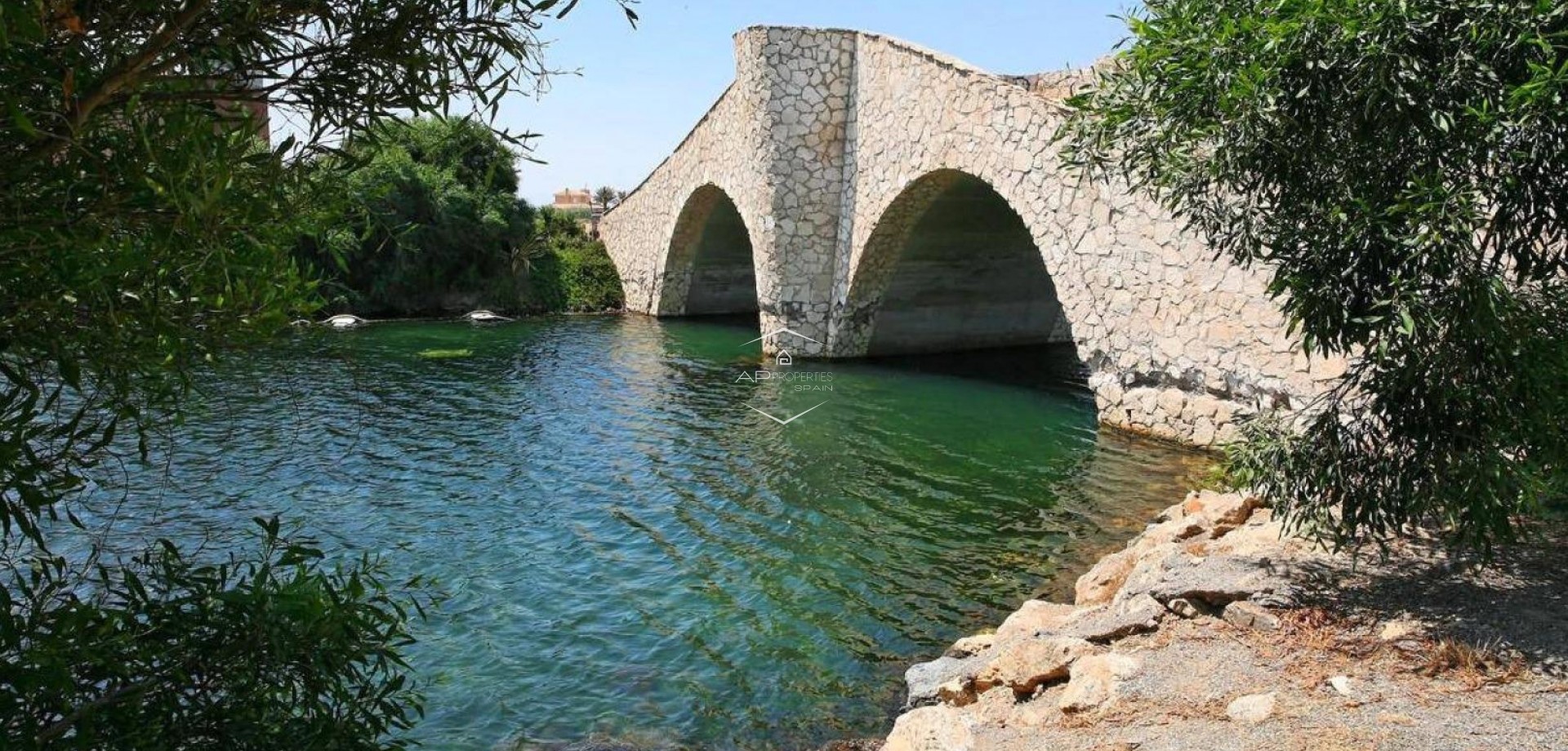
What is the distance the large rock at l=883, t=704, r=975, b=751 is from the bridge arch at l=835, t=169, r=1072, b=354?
11891 millimetres

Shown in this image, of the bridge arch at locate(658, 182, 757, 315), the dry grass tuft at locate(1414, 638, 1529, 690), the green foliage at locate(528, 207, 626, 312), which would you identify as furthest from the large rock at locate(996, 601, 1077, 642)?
the green foliage at locate(528, 207, 626, 312)

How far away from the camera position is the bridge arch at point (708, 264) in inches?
1040

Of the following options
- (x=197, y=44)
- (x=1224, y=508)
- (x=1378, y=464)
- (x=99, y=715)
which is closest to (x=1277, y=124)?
(x=1378, y=464)

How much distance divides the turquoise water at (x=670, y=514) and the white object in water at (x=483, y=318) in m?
8.43

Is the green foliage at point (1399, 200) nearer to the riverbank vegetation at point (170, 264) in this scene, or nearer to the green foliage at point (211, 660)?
the riverbank vegetation at point (170, 264)

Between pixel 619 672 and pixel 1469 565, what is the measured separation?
4752 millimetres

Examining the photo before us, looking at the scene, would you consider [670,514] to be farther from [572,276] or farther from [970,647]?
[572,276]

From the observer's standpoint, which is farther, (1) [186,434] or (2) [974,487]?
(1) [186,434]

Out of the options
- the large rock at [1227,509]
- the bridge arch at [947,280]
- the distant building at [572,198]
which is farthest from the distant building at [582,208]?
the large rock at [1227,509]

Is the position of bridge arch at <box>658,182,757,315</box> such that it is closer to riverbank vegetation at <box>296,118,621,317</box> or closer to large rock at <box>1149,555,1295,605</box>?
riverbank vegetation at <box>296,118,621,317</box>

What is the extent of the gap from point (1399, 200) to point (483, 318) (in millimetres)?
24301

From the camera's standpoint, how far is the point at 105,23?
9.04ft

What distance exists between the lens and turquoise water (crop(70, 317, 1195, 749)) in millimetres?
6582

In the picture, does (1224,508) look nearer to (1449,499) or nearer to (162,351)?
(1449,499)
